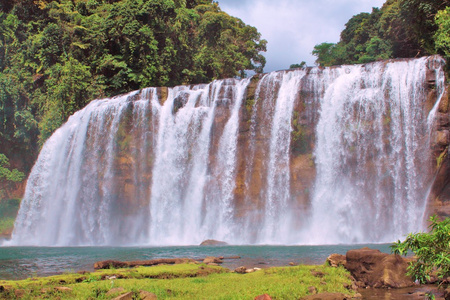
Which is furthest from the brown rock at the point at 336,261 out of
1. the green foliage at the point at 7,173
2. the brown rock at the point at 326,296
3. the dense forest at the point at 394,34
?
the green foliage at the point at 7,173

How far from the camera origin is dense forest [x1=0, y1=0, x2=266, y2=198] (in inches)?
1427

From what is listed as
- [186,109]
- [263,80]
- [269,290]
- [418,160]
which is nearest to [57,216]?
[186,109]

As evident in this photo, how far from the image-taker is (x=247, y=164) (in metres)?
25.4

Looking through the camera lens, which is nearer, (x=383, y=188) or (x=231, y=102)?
(x=383, y=188)

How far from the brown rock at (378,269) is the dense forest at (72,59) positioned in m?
29.5

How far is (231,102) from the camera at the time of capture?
2723 cm

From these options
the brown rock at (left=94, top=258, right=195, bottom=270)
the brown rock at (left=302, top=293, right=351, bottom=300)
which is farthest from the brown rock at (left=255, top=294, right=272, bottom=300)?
the brown rock at (left=94, top=258, right=195, bottom=270)

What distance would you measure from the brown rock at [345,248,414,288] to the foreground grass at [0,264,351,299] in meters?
0.34

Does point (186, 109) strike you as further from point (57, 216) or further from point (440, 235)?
point (440, 235)

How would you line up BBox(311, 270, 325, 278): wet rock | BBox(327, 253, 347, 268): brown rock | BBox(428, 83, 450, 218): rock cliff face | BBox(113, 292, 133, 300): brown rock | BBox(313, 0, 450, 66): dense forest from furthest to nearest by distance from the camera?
BBox(313, 0, 450, 66): dense forest → BBox(428, 83, 450, 218): rock cliff face → BBox(327, 253, 347, 268): brown rock → BBox(311, 270, 325, 278): wet rock → BBox(113, 292, 133, 300): brown rock

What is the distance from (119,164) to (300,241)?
12.2 metres

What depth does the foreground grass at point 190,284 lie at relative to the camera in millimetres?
7652

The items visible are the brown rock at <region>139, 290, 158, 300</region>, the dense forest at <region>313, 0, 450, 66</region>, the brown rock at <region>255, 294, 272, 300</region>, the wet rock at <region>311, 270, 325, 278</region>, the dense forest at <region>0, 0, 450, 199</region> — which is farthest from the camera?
the dense forest at <region>0, 0, 450, 199</region>

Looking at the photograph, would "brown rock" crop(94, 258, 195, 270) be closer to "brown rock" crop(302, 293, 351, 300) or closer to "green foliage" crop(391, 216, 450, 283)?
"brown rock" crop(302, 293, 351, 300)
